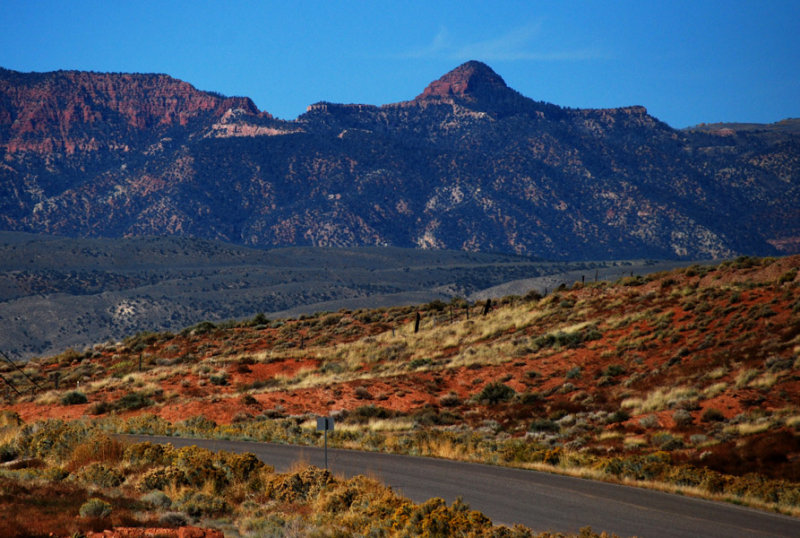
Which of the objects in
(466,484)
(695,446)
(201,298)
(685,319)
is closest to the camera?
(466,484)

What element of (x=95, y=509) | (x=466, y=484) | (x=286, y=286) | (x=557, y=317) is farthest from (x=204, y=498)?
(x=286, y=286)

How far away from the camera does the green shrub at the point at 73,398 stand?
35.5 meters

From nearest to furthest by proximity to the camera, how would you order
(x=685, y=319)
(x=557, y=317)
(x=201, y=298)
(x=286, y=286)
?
(x=685, y=319) → (x=557, y=317) → (x=201, y=298) → (x=286, y=286)

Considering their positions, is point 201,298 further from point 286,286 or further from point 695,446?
point 695,446

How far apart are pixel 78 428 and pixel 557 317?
108ft

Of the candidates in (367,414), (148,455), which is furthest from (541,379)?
(148,455)

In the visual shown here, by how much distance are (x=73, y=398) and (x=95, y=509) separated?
24484 mm

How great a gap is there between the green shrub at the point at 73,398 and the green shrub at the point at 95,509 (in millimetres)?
24002

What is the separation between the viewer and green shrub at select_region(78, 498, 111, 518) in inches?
515

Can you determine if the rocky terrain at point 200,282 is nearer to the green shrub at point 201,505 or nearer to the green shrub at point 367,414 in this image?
the green shrub at point 367,414

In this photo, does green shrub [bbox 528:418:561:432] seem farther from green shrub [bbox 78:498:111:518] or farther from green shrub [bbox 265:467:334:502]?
green shrub [bbox 78:498:111:518]

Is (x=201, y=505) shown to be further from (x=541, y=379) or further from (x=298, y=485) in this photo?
(x=541, y=379)

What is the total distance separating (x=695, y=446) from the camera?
23.0m

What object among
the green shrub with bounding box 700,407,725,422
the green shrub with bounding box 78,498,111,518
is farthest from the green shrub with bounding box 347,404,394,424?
the green shrub with bounding box 78,498,111,518
